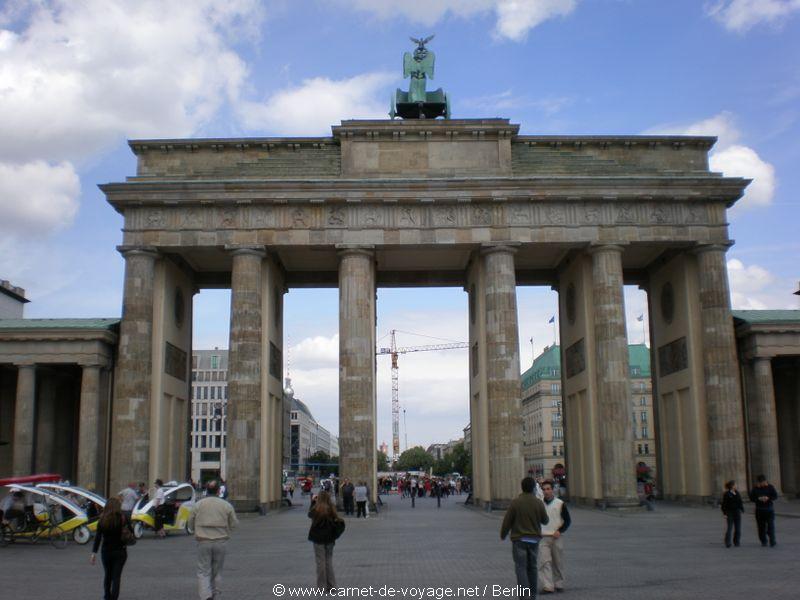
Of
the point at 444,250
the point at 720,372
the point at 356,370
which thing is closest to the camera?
the point at 356,370

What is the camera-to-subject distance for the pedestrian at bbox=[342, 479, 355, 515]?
121ft

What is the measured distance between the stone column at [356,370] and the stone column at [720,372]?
1556cm

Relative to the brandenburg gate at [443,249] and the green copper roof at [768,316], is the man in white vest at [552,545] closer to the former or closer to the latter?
the brandenburg gate at [443,249]

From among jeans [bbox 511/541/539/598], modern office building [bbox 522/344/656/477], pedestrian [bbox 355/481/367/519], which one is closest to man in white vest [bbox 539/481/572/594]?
jeans [bbox 511/541/539/598]

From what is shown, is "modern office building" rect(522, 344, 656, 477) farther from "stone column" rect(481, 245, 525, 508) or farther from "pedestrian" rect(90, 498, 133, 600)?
"pedestrian" rect(90, 498, 133, 600)

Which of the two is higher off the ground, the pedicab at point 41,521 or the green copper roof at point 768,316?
the green copper roof at point 768,316

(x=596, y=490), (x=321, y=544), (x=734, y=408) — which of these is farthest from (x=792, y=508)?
(x=321, y=544)

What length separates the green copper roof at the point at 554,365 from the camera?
95.1 meters

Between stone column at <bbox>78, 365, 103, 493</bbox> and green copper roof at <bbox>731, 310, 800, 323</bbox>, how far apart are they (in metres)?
31.1

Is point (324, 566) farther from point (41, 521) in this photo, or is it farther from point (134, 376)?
point (134, 376)

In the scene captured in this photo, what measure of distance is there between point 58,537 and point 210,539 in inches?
591

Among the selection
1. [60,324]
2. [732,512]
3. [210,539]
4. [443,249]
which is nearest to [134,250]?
[60,324]

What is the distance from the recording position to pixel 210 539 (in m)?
12.4

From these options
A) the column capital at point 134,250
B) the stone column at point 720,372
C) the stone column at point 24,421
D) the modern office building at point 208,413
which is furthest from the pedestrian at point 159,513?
the modern office building at point 208,413
